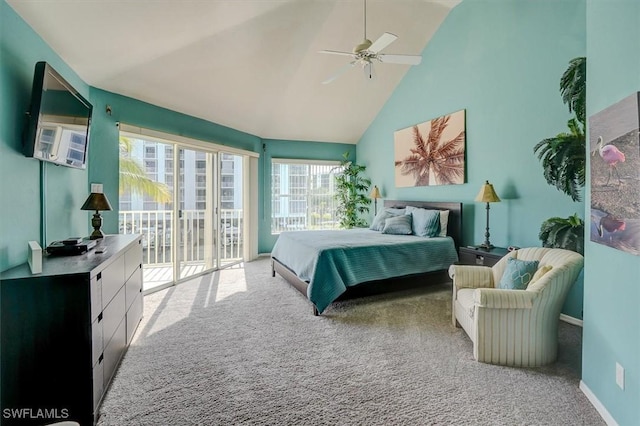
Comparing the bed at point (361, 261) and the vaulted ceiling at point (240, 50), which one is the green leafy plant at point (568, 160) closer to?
the bed at point (361, 261)

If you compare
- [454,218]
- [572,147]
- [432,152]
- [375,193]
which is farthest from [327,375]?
[375,193]

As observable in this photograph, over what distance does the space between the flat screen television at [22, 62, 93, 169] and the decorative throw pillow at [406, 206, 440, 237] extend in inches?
162

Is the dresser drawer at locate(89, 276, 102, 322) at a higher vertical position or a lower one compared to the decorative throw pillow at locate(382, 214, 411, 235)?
lower

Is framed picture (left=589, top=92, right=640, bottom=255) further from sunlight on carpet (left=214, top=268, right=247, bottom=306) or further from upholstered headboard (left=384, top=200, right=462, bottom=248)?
sunlight on carpet (left=214, top=268, right=247, bottom=306)

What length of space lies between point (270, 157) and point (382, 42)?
4032 mm

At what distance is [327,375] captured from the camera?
223 centimetres

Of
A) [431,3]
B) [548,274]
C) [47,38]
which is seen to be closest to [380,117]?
[431,3]

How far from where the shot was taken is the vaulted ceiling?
2652 millimetres

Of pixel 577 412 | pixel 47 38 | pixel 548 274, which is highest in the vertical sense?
pixel 47 38

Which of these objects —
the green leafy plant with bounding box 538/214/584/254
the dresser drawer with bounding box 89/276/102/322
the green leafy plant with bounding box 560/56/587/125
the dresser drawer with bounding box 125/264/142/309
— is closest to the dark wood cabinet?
the dresser drawer with bounding box 89/276/102/322

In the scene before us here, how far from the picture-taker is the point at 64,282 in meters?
1.67

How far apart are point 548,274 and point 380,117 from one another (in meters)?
4.69

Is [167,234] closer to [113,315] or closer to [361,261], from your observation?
[113,315]

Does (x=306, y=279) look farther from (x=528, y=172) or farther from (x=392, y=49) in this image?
(x=392, y=49)
